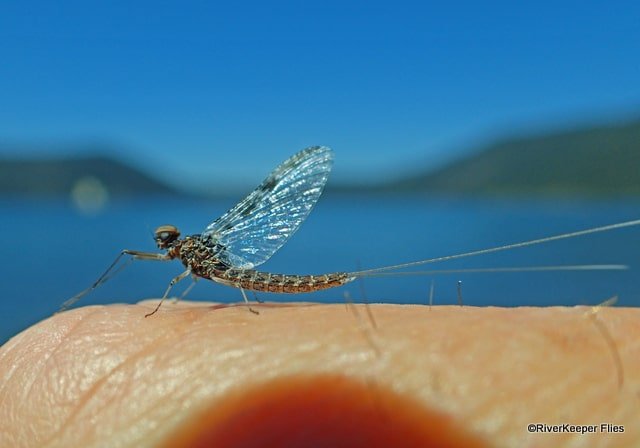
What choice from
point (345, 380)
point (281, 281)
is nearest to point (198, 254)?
point (281, 281)

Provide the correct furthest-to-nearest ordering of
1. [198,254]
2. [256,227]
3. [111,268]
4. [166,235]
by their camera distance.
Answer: [256,227]
[166,235]
[198,254]
[111,268]

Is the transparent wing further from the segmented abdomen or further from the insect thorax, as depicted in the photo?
the segmented abdomen

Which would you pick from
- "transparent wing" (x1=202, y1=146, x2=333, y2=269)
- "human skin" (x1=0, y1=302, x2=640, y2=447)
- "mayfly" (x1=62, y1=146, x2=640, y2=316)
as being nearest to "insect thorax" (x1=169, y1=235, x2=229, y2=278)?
"mayfly" (x1=62, y1=146, x2=640, y2=316)

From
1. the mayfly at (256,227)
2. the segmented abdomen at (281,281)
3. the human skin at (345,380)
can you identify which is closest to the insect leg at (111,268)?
the mayfly at (256,227)

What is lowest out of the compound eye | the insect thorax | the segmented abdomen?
the segmented abdomen

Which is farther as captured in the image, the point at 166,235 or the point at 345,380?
the point at 166,235

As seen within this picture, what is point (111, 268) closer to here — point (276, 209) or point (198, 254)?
point (198, 254)

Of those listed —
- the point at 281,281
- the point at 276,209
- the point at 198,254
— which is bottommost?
the point at 281,281
